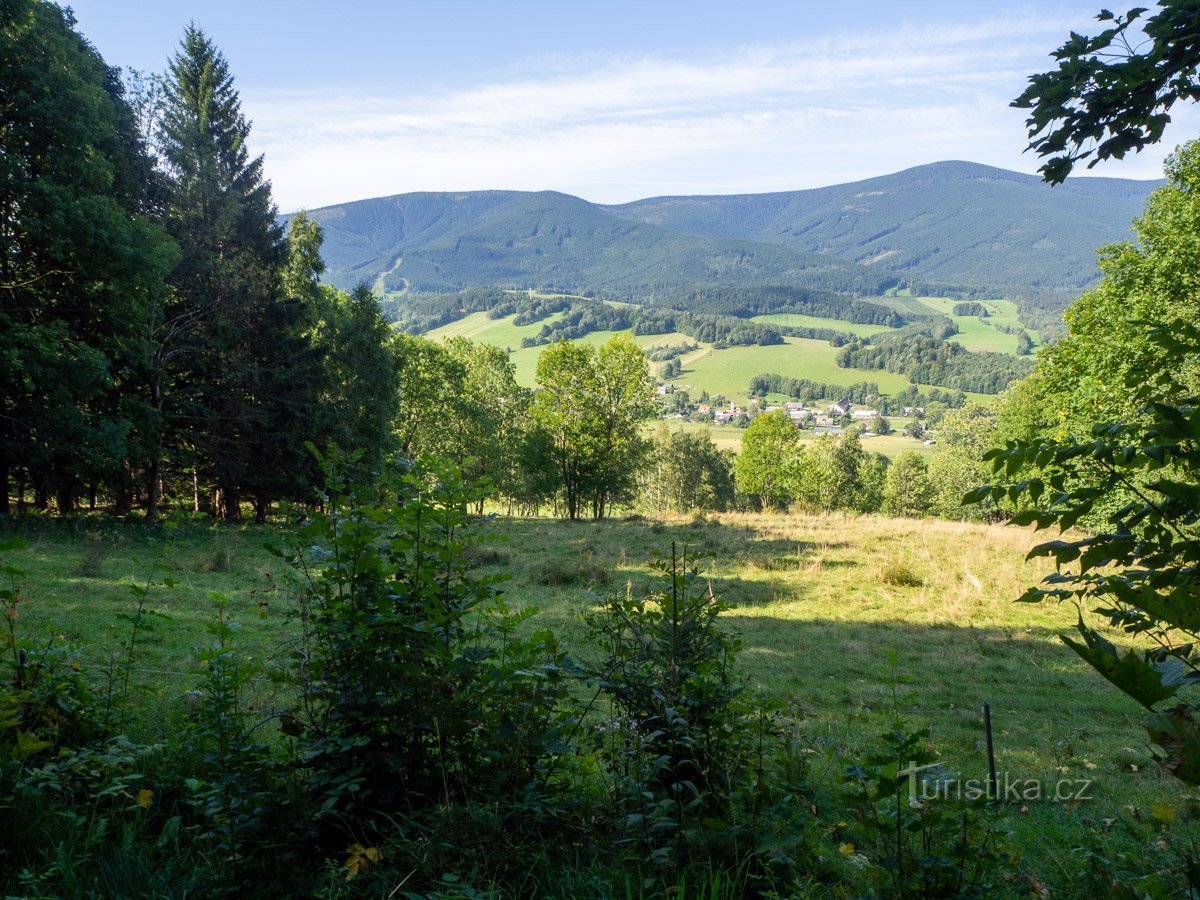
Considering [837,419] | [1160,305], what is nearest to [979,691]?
[1160,305]

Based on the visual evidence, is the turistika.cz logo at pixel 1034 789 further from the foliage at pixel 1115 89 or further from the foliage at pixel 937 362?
the foliage at pixel 937 362

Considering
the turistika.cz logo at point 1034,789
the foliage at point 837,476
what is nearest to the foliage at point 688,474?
the foliage at point 837,476

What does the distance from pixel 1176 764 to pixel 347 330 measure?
3161 centimetres

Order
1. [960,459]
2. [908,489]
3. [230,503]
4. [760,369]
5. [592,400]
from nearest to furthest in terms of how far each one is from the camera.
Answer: [230,503], [592,400], [960,459], [908,489], [760,369]

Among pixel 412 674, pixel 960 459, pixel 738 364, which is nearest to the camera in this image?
pixel 412 674

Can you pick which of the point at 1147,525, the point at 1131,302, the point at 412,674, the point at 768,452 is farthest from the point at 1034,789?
the point at 768,452

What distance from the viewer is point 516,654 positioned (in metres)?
3.25

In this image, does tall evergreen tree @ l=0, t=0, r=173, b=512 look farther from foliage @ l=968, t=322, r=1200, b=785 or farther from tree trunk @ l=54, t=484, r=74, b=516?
foliage @ l=968, t=322, r=1200, b=785

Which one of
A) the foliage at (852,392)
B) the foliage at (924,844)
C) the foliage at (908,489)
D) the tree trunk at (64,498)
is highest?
the foliage at (852,392)

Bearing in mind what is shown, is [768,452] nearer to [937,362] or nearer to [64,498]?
[64,498]

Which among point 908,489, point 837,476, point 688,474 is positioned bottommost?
point 908,489

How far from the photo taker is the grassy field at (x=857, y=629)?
4995mm

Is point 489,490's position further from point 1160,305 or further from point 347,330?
point 347,330

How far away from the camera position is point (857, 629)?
12453 millimetres
